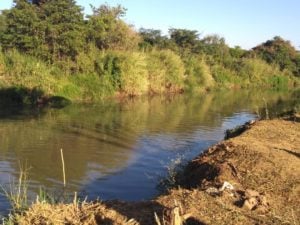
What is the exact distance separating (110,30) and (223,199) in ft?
89.7

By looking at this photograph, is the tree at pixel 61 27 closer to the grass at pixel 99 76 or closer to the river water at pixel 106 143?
the grass at pixel 99 76

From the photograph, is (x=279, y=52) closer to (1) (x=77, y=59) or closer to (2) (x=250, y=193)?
(1) (x=77, y=59)

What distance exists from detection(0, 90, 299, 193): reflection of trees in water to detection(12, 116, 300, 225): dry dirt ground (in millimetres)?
3282

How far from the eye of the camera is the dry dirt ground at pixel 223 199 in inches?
241

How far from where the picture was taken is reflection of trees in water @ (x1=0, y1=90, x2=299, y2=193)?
12.5 m

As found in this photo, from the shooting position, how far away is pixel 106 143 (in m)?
15.5

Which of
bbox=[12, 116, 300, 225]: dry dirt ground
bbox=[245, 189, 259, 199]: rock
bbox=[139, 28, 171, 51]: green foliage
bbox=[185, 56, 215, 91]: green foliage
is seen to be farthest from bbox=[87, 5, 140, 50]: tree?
bbox=[245, 189, 259, 199]: rock

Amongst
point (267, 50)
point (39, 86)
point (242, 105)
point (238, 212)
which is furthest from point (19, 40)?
point (267, 50)

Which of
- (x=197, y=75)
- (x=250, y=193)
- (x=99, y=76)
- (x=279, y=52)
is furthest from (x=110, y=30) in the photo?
(x=279, y=52)

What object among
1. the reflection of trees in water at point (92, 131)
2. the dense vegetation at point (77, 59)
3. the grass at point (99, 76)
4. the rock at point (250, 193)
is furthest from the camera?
the dense vegetation at point (77, 59)

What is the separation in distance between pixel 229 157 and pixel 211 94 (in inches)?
1137

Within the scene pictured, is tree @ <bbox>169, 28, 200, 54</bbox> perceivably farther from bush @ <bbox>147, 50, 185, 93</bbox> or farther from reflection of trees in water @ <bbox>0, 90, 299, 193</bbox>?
reflection of trees in water @ <bbox>0, 90, 299, 193</bbox>

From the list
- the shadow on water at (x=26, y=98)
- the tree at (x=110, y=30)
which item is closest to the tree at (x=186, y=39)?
the tree at (x=110, y=30)

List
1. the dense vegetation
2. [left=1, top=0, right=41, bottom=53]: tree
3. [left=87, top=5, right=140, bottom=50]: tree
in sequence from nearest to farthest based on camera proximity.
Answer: the dense vegetation < [left=1, top=0, right=41, bottom=53]: tree < [left=87, top=5, right=140, bottom=50]: tree
